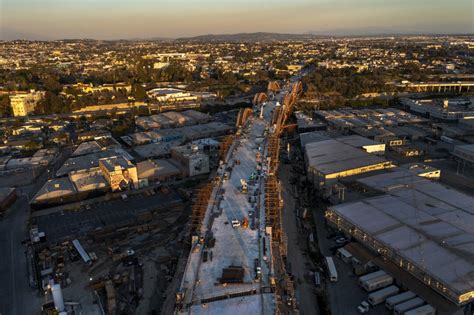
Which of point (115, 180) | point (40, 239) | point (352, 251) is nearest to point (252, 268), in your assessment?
point (352, 251)

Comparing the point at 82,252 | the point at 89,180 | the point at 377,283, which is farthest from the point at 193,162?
the point at 377,283

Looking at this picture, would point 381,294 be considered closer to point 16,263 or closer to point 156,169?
point 16,263

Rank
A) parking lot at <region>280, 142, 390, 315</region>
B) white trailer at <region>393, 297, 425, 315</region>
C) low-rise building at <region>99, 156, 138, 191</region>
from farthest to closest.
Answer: low-rise building at <region>99, 156, 138, 191</region> < parking lot at <region>280, 142, 390, 315</region> < white trailer at <region>393, 297, 425, 315</region>

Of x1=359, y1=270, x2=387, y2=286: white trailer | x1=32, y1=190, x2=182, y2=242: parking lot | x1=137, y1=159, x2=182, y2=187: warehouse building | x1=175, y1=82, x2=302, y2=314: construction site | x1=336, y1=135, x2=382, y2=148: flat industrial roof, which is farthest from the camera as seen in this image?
x1=336, y1=135, x2=382, y2=148: flat industrial roof

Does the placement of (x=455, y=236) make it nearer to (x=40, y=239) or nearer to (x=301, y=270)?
(x=301, y=270)

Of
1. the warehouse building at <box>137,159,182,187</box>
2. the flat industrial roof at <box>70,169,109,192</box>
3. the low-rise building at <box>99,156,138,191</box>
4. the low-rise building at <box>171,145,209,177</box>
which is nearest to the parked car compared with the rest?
the low-rise building at <box>171,145,209,177</box>

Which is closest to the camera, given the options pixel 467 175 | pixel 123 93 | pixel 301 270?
pixel 301 270

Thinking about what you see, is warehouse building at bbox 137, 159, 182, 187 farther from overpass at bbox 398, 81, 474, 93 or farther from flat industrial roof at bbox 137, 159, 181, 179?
overpass at bbox 398, 81, 474, 93

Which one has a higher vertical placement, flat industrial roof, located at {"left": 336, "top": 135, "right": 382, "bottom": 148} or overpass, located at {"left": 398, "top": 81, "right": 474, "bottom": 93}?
overpass, located at {"left": 398, "top": 81, "right": 474, "bottom": 93}
